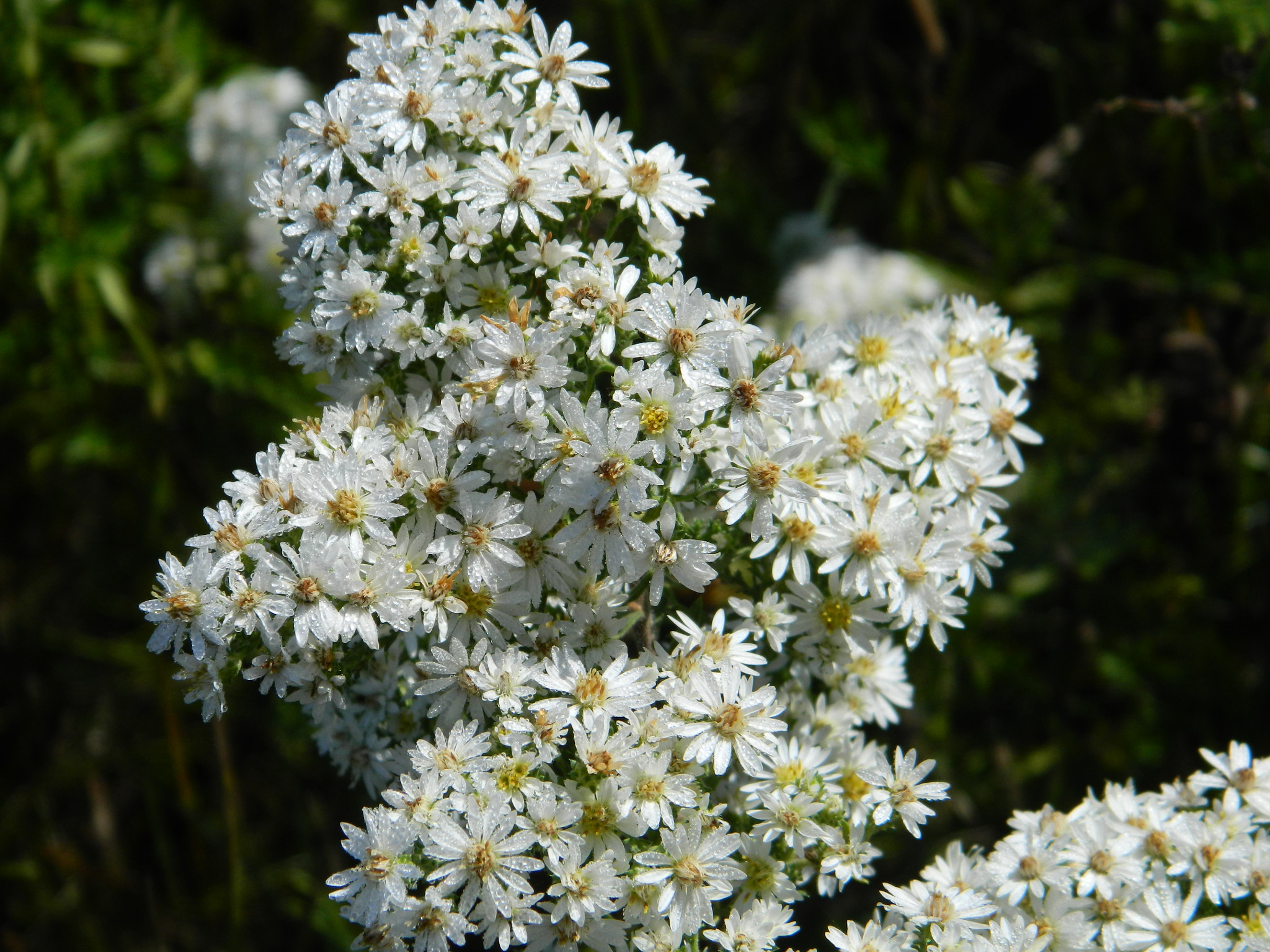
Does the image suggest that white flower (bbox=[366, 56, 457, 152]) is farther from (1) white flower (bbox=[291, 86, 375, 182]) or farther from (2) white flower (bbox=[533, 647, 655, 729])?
(2) white flower (bbox=[533, 647, 655, 729])

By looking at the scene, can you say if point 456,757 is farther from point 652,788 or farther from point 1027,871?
point 1027,871

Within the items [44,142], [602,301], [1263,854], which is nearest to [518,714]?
[602,301]

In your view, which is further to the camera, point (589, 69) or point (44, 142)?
point (44, 142)

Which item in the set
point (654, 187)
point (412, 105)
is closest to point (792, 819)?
point (654, 187)

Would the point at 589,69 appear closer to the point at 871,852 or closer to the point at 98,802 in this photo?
the point at 871,852

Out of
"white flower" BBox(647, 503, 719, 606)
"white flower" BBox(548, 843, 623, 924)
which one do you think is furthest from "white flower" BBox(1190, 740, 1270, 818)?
"white flower" BBox(548, 843, 623, 924)

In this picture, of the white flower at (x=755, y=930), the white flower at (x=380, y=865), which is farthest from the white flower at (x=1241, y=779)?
the white flower at (x=380, y=865)
